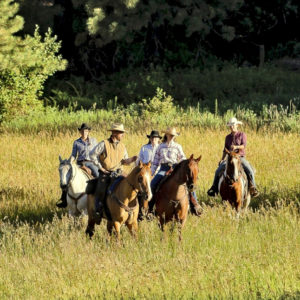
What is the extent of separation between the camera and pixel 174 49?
1594 inches

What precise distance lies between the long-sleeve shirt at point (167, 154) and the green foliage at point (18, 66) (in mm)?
15191

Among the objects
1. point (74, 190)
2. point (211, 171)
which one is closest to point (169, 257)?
point (74, 190)

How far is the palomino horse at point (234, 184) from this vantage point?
1370cm

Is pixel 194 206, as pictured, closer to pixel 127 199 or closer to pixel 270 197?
pixel 127 199

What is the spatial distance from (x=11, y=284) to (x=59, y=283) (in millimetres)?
677

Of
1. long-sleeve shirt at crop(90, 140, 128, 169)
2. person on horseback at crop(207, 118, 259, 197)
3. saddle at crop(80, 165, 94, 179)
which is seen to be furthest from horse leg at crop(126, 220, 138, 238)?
person on horseback at crop(207, 118, 259, 197)

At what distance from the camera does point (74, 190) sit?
14.0 m

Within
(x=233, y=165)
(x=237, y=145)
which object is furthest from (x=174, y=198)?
(x=237, y=145)

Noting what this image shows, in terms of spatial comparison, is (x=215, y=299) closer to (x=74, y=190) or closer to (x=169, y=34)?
(x=74, y=190)

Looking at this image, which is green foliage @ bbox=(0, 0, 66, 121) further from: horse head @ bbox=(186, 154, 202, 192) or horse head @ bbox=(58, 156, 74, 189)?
horse head @ bbox=(186, 154, 202, 192)

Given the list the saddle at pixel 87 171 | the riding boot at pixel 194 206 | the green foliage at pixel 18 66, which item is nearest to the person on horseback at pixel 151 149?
the riding boot at pixel 194 206

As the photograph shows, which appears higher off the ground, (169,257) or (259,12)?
(259,12)

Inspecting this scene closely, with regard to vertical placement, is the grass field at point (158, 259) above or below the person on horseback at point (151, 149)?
below

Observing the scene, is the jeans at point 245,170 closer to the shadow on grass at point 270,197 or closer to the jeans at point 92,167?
the shadow on grass at point 270,197
